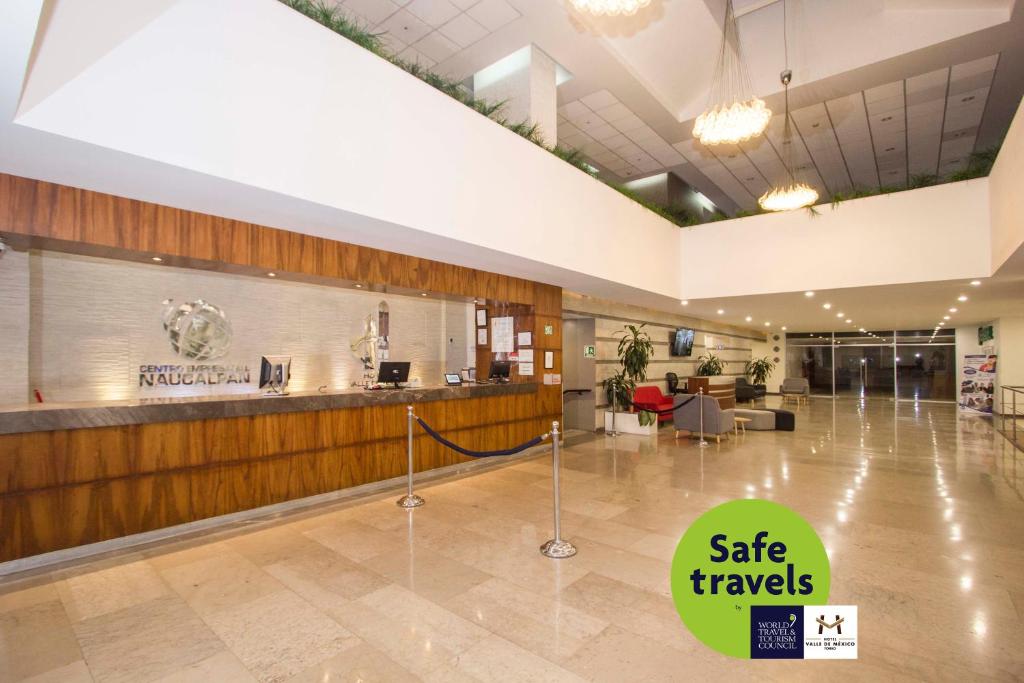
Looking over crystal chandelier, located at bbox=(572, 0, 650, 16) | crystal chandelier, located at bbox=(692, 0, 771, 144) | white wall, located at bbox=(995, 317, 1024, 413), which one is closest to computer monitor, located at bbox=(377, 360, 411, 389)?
crystal chandelier, located at bbox=(572, 0, 650, 16)

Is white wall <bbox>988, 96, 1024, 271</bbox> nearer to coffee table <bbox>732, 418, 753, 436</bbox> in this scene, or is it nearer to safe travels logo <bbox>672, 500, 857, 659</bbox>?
coffee table <bbox>732, 418, 753, 436</bbox>

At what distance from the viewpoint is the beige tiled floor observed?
248cm

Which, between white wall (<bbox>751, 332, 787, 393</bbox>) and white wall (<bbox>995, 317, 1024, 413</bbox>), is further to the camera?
white wall (<bbox>751, 332, 787, 393</bbox>)

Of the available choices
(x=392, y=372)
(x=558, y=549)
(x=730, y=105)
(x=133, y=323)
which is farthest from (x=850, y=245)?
(x=133, y=323)

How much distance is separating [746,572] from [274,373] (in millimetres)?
4896

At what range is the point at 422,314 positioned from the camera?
27.1 feet

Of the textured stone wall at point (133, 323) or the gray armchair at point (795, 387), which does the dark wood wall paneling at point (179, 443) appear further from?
the gray armchair at point (795, 387)

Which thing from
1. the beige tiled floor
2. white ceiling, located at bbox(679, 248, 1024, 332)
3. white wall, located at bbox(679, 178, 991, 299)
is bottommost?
the beige tiled floor

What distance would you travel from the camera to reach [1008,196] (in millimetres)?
5891

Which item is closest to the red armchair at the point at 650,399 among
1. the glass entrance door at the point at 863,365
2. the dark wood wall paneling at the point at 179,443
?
the dark wood wall paneling at the point at 179,443

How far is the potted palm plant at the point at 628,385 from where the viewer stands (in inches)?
384

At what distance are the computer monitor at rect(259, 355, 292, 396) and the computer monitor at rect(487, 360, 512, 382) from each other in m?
3.14

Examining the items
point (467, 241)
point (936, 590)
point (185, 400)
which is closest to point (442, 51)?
point (467, 241)

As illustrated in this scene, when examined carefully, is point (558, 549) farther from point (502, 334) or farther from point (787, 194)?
point (787, 194)
